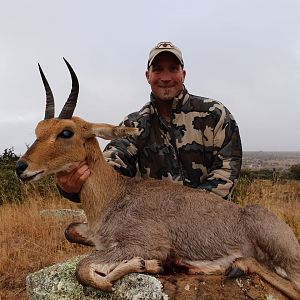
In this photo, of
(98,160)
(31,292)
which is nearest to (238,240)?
(98,160)

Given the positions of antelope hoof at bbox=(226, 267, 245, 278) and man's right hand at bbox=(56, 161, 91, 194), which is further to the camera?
man's right hand at bbox=(56, 161, 91, 194)

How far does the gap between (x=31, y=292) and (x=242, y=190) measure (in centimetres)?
888

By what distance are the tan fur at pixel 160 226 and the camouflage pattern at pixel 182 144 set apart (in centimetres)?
205

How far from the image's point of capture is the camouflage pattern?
8.66 meters

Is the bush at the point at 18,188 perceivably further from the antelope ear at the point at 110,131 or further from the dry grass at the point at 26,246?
the antelope ear at the point at 110,131

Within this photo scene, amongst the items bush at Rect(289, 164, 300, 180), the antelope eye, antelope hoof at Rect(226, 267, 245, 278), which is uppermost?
the antelope eye

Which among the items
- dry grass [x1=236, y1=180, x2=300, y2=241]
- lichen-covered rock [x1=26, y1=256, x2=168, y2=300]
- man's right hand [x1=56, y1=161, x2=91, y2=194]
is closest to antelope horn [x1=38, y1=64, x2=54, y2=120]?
man's right hand [x1=56, y1=161, x2=91, y2=194]

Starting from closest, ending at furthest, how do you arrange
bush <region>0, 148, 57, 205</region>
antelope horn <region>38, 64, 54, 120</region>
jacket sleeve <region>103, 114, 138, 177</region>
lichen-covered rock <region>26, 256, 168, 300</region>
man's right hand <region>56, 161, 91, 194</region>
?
1. lichen-covered rock <region>26, 256, 168, 300</region>
2. man's right hand <region>56, 161, 91, 194</region>
3. antelope horn <region>38, 64, 54, 120</region>
4. jacket sleeve <region>103, 114, 138, 177</region>
5. bush <region>0, 148, 57, 205</region>

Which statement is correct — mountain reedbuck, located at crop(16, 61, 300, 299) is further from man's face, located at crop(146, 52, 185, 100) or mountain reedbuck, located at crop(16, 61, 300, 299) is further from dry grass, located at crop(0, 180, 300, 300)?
dry grass, located at crop(0, 180, 300, 300)

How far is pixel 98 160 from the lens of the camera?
264 inches

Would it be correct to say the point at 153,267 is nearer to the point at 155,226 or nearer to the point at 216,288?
the point at 155,226

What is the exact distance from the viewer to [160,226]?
5977 mm

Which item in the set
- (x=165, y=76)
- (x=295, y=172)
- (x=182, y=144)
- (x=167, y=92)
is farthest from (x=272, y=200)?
(x=295, y=172)

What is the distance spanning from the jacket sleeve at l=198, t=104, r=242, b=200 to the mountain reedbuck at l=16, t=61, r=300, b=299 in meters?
1.72
